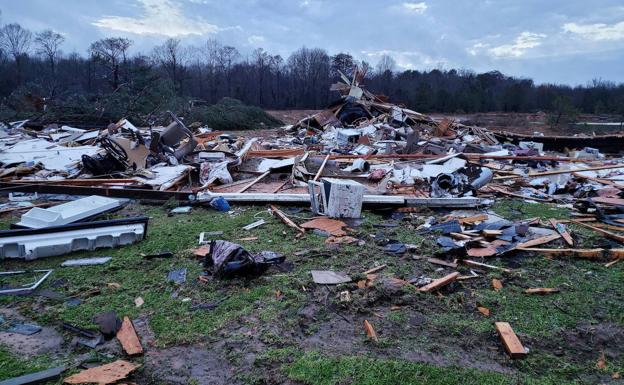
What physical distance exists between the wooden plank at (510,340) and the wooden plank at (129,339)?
9.19 ft

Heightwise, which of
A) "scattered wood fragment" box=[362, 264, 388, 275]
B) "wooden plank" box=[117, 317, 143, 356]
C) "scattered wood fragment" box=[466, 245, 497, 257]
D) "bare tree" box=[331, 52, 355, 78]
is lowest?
"wooden plank" box=[117, 317, 143, 356]

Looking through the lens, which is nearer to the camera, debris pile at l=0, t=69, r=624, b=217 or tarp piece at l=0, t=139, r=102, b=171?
debris pile at l=0, t=69, r=624, b=217

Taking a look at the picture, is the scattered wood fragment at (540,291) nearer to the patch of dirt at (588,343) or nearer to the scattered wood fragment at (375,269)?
the patch of dirt at (588,343)

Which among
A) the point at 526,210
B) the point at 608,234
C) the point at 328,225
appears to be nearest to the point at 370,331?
the point at 328,225

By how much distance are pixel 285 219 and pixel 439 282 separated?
9.44ft

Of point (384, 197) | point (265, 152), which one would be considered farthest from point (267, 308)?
point (265, 152)

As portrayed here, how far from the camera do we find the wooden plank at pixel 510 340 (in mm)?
3021

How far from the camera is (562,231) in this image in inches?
227

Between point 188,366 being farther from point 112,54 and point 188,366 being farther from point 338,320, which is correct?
point 112,54

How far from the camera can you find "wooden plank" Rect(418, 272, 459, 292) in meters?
4.05

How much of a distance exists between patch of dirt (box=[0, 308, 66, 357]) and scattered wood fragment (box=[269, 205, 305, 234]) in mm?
3304

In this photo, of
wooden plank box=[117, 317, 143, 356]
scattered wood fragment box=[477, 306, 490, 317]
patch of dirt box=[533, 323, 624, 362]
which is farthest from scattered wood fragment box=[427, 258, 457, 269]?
wooden plank box=[117, 317, 143, 356]

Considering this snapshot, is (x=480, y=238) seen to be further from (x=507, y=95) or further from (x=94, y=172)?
(x=507, y=95)

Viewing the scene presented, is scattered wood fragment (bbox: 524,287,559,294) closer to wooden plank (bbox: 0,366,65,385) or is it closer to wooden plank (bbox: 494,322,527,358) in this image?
wooden plank (bbox: 494,322,527,358)
